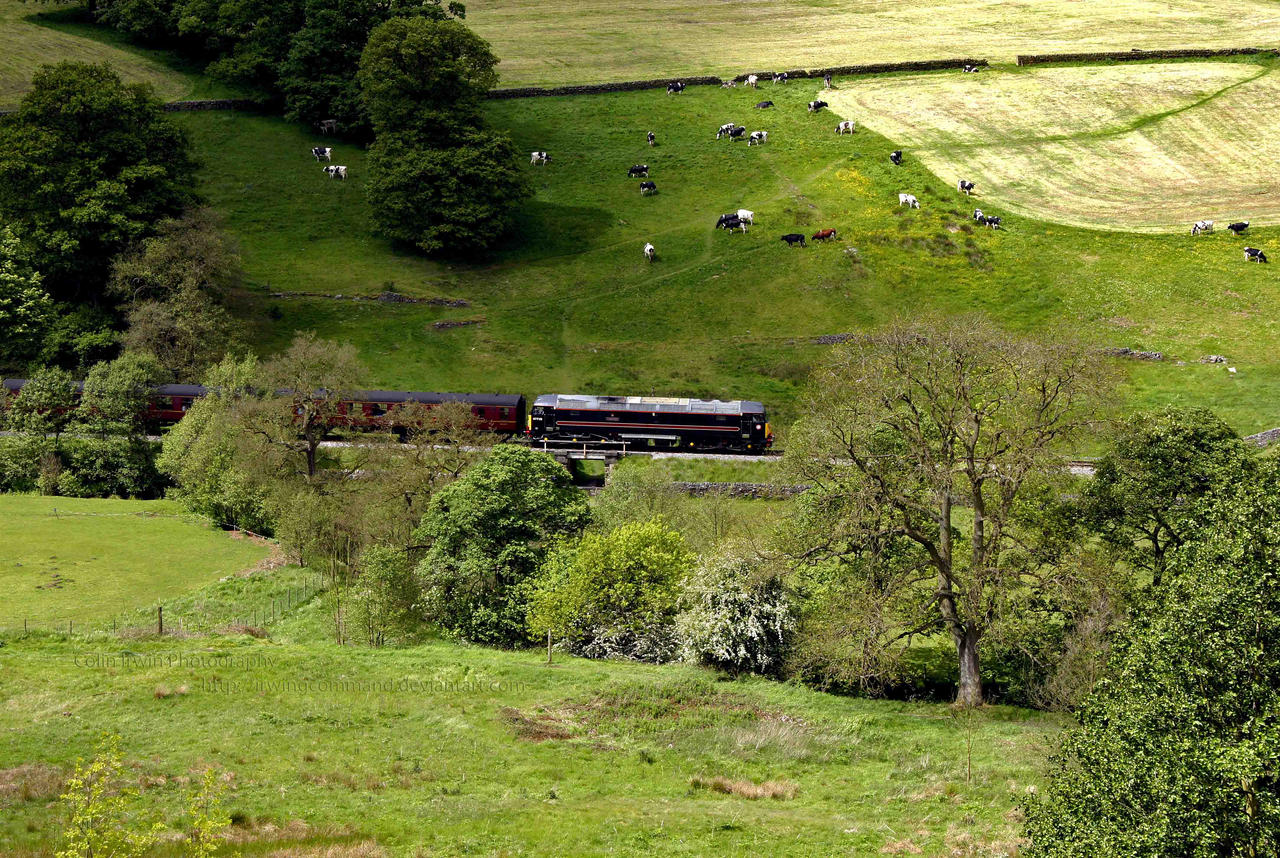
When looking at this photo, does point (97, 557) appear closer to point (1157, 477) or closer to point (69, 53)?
point (1157, 477)

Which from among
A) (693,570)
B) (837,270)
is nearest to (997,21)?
(837,270)

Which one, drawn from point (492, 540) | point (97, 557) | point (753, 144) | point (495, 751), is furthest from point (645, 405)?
point (753, 144)

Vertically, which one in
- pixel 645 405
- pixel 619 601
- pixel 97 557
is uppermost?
pixel 645 405

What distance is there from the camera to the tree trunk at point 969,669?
4322cm

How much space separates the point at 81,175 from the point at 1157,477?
7376 centimetres

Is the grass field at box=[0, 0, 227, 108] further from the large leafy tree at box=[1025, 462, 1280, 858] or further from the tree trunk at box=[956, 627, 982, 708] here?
the large leafy tree at box=[1025, 462, 1280, 858]

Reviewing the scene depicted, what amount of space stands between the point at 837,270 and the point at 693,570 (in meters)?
48.7

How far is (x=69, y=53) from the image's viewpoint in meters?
122

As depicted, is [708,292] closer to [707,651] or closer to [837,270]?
[837,270]

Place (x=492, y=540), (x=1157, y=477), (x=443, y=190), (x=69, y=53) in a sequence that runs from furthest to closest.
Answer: (x=69, y=53)
(x=443, y=190)
(x=492, y=540)
(x=1157, y=477)

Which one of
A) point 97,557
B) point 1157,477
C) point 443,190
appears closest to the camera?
point 1157,477

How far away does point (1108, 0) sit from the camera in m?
141

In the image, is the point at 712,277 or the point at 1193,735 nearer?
the point at 1193,735

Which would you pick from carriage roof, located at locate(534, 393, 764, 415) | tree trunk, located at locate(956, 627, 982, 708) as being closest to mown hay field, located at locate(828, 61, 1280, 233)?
carriage roof, located at locate(534, 393, 764, 415)
